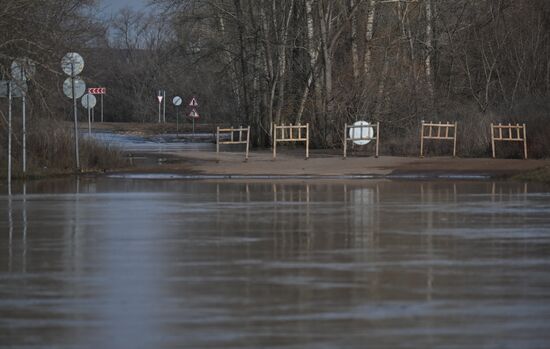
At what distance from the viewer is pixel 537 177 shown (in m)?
28.8

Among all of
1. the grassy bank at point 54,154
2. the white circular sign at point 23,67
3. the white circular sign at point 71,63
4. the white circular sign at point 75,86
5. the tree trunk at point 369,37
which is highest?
the tree trunk at point 369,37

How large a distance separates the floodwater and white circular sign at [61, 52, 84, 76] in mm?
9532

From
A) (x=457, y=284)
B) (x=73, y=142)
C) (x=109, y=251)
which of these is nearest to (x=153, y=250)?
(x=109, y=251)

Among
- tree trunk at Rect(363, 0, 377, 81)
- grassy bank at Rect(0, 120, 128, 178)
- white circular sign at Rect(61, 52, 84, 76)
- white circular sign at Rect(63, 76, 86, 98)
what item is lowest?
grassy bank at Rect(0, 120, 128, 178)

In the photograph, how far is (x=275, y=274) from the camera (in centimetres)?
1216

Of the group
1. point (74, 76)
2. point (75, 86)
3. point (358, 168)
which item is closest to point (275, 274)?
point (74, 76)

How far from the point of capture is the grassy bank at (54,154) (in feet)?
102

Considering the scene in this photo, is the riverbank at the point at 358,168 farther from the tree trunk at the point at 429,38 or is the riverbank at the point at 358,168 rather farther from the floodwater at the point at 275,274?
the tree trunk at the point at 429,38

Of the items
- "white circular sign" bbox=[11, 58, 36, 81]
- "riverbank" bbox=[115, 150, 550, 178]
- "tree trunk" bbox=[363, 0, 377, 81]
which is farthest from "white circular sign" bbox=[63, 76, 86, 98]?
"tree trunk" bbox=[363, 0, 377, 81]

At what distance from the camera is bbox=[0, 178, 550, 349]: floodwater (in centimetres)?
909

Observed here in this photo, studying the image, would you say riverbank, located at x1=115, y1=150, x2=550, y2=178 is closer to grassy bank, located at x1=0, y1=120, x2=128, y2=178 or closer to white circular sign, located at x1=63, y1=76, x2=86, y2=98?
grassy bank, located at x1=0, y1=120, x2=128, y2=178

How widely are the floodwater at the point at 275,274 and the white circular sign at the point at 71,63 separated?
953cm

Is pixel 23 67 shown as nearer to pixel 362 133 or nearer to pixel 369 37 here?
pixel 362 133

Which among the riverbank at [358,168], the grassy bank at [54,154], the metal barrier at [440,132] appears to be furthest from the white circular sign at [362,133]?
the grassy bank at [54,154]
